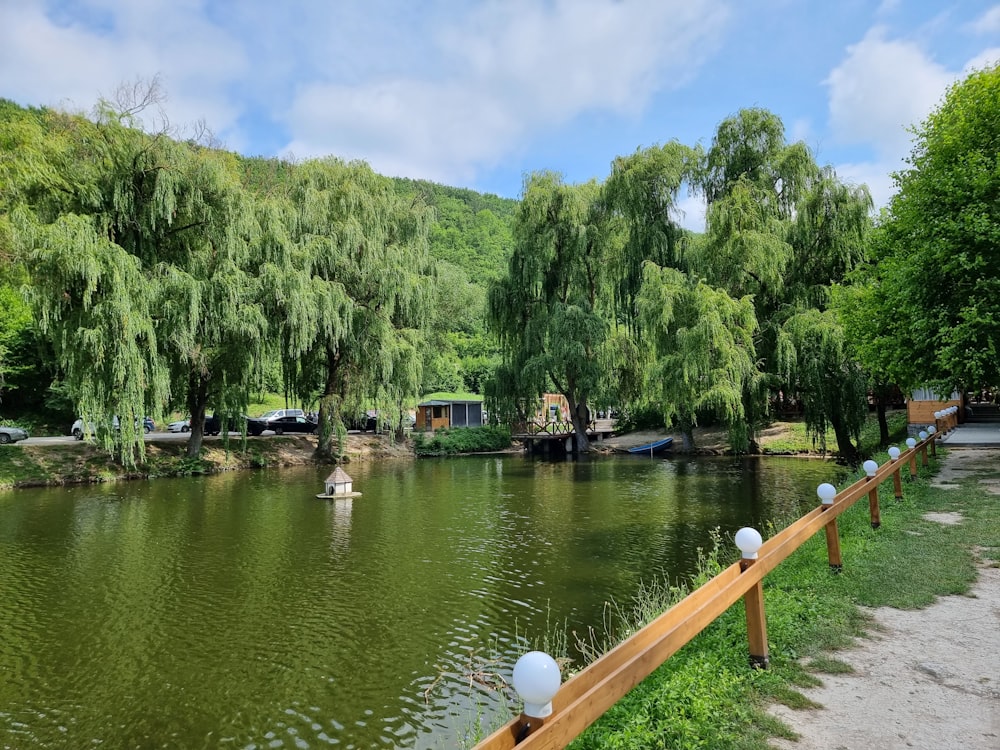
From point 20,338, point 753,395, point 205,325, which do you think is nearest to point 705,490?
point 753,395

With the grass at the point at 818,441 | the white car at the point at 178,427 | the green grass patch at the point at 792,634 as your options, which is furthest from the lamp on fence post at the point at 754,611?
the white car at the point at 178,427

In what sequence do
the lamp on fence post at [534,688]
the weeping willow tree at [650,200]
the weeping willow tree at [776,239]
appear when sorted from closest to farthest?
1. the lamp on fence post at [534,688]
2. the weeping willow tree at [776,239]
3. the weeping willow tree at [650,200]

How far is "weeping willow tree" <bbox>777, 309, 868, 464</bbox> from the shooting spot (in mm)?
15188

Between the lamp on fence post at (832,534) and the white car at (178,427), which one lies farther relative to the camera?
the white car at (178,427)

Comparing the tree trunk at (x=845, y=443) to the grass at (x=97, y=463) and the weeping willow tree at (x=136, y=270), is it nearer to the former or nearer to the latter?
the weeping willow tree at (x=136, y=270)

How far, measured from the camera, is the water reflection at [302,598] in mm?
5059

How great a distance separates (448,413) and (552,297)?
514 inches

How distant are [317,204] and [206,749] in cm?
2078

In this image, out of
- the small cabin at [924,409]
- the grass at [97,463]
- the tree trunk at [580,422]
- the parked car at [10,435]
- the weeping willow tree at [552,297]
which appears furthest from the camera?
the tree trunk at [580,422]

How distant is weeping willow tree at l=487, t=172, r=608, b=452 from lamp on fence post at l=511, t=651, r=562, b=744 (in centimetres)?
2323

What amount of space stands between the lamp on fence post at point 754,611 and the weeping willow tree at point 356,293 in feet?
63.1

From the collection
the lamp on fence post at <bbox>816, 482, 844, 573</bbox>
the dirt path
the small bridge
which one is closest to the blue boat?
the small bridge

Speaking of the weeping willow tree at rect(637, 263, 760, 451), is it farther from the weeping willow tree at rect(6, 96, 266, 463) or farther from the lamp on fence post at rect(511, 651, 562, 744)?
the lamp on fence post at rect(511, 651, 562, 744)

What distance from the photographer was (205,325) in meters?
18.2
